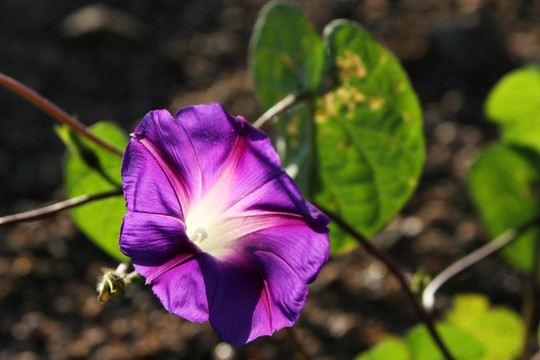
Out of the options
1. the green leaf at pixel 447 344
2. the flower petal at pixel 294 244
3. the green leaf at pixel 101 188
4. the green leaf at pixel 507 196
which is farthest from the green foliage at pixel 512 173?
the flower petal at pixel 294 244

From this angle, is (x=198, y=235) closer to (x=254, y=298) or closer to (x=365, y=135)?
(x=254, y=298)

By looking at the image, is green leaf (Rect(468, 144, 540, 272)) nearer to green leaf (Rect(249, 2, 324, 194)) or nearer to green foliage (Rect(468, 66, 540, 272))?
green foliage (Rect(468, 66, 540, 272))

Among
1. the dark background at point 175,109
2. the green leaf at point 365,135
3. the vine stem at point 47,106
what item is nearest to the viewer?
the vine stem at point 47,106

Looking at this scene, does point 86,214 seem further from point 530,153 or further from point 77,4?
point 77,4

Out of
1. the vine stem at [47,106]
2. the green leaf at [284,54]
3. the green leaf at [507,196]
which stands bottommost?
the green leaf at [507,196]

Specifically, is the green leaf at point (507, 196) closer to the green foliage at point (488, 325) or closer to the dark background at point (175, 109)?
the green foliage at point (488, 325)

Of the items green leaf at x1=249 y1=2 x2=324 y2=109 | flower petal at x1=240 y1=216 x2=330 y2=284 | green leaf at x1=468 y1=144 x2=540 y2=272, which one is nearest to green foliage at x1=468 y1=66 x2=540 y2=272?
green leaf at x1=468 y1=144 x2=540 y2=272

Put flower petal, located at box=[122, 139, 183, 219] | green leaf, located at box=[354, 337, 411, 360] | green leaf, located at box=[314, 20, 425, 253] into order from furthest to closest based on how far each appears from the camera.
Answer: green leaf, located at box=[354, 337, 411, 360] → green leaf, located at box=[314, 20, 425, 253] → flower petal, located at box=[122, 139, 183, 219]
